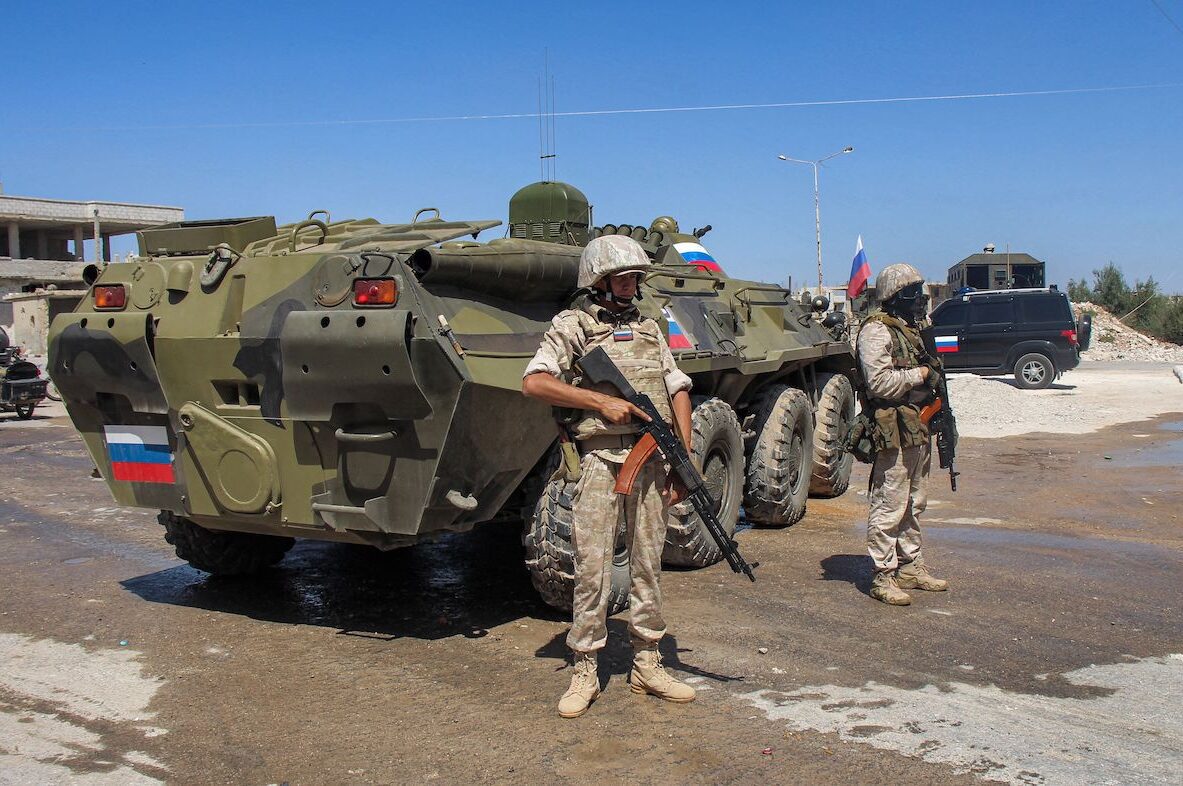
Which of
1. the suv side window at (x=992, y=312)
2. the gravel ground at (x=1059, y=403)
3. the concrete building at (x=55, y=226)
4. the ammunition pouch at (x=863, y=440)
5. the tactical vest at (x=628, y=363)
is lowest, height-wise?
the gravel ground at (x=1059, y=403)

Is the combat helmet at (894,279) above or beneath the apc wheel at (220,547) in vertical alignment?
above

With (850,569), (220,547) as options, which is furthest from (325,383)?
(850,569)

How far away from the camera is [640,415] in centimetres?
437

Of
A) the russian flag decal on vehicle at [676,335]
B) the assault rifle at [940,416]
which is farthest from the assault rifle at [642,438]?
the russian flag decal on vehicle at [676,335]

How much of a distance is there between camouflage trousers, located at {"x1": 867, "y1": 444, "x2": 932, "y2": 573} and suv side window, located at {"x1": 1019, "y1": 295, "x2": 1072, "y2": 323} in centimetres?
1453

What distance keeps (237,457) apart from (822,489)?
5471 mm

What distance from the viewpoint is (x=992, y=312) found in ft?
64.8

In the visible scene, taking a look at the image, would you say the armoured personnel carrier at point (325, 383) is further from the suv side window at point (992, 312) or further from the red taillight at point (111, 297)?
the suv side window at point (992, 312)

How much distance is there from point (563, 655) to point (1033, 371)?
53.1 ft

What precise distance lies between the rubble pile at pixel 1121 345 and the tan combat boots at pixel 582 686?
28806mm

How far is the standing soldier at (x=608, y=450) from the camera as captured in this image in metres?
4.38

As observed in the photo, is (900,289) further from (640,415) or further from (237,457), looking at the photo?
(237,457)

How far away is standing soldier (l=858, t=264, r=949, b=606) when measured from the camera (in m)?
5.95

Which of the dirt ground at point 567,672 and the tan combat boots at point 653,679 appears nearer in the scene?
the dirt ground at point 567,672
